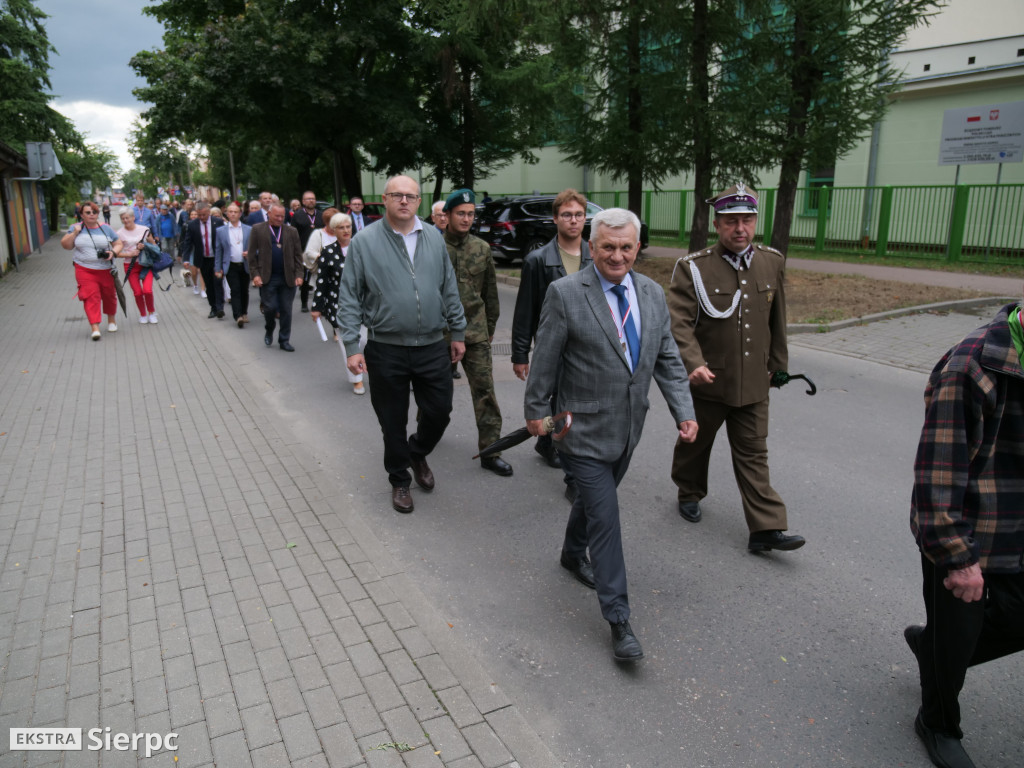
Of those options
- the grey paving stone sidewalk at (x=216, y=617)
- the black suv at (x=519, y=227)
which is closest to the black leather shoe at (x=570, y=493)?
the grey paving stone sidewalk at (x=216, y=617)

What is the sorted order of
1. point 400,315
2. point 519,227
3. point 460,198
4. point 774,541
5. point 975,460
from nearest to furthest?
point 975,460 < point 774,541 < point 400,315 < point 460,198 < point 519,227

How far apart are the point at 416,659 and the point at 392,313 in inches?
84.9

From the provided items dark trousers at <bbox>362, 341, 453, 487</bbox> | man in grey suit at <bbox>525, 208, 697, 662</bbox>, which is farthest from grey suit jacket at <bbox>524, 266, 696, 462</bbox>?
dark trousers at <bbox>362, 341, 453, 487</bbox>

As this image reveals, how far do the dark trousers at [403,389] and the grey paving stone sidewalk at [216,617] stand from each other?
51 centimetres

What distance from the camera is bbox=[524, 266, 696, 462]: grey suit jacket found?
3.35m

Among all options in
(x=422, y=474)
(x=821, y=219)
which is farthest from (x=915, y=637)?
(x=821, y=219)

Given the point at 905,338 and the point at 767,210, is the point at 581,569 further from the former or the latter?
the point at 767,210

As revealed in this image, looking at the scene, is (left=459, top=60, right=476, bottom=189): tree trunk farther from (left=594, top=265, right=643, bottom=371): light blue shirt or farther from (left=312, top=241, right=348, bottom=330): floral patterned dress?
(left=594, top=265, right=643, bottom=371): light blue shirt

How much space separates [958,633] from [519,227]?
664 inches

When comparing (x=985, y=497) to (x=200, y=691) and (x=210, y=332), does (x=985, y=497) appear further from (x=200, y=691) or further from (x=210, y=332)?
(x=210, y=332)

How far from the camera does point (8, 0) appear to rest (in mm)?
29547

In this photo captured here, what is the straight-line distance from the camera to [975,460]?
7.74ft

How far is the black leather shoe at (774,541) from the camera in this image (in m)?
4.09

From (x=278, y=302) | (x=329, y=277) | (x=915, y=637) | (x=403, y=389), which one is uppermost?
(x=329, y=277)
